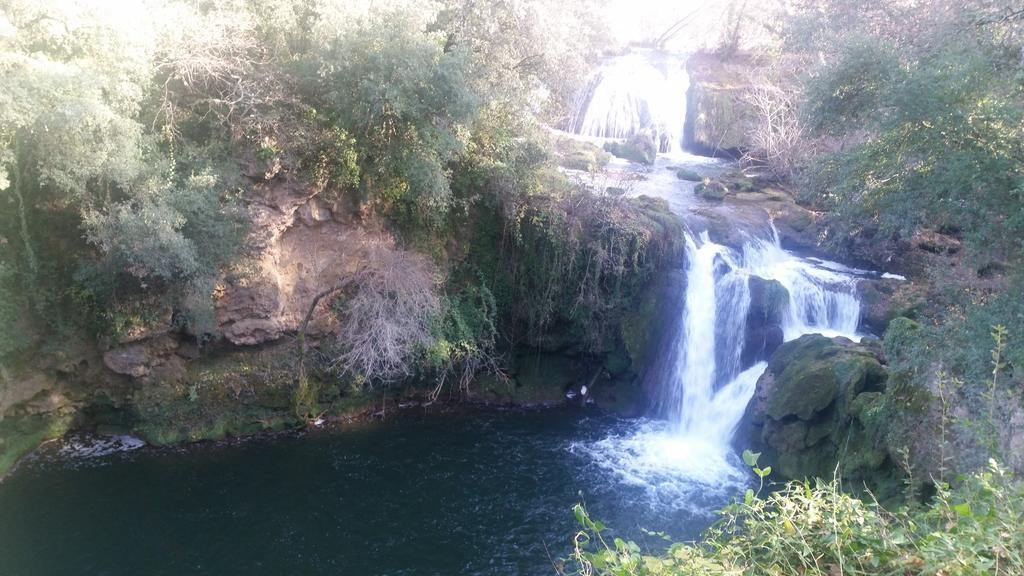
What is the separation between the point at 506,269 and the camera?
15.6m

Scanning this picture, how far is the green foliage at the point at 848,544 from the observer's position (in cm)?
265

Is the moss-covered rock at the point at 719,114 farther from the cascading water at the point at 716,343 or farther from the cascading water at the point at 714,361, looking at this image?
the cascading water at the point at 716,343

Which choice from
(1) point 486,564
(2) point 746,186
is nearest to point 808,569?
(1) point 486,564

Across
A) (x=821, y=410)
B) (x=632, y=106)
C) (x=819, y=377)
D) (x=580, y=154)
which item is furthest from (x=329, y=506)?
(x=632, y=106)

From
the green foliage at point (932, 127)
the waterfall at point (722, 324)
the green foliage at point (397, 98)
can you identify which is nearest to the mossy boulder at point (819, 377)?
the waterfall at point (722, 324)

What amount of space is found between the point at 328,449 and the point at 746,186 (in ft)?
49.6

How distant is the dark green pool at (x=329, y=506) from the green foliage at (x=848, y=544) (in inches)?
284

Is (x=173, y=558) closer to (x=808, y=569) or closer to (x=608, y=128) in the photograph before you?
(x=808, y=569)

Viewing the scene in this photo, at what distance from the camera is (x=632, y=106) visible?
84.5 ft

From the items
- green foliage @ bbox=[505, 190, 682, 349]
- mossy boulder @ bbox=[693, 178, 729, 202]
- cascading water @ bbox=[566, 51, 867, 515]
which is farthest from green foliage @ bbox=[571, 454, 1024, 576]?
mossy boulder @ bbox=[693, 178, 729, 202]

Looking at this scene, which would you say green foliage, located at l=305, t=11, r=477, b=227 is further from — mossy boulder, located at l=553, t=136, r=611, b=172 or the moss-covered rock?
the moss-covered rock

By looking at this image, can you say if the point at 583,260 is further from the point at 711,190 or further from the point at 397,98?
the point at 711,190

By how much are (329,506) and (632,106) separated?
2000 cm

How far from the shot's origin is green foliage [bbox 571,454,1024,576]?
2650 millimetres
